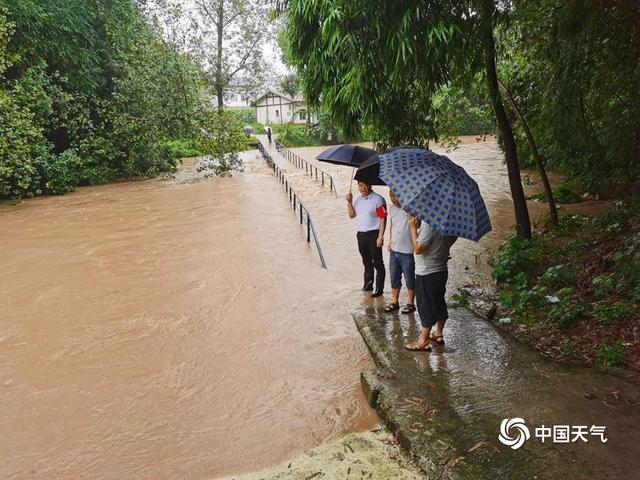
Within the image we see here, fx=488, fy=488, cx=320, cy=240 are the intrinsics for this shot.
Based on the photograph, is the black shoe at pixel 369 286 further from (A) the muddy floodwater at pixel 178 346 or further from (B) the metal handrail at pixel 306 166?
(B) the metal handrail at pixel 306 166

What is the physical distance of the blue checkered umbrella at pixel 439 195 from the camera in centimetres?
408

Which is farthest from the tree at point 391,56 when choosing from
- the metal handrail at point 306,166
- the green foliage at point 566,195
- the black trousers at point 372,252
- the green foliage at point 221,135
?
the green foliage at point 221,135

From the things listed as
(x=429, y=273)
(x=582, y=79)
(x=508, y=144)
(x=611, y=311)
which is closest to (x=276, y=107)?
(x=508, y=144)

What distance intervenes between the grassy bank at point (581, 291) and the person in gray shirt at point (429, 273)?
142 cm

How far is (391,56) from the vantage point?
5.26 m

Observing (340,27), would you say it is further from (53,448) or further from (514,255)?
(53,448)

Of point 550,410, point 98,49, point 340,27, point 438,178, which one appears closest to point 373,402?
point 550,410

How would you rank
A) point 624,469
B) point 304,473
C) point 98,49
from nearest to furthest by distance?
point 624,469 → point 304,473 → point 98,49

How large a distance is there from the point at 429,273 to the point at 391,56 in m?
2.38

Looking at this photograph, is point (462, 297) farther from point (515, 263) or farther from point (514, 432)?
point (514, 432)

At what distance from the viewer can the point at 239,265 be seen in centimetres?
1038

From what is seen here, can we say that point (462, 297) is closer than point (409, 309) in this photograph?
→ No

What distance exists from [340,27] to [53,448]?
5292 mm

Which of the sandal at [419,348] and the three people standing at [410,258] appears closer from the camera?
the three people standing at [410,258]
